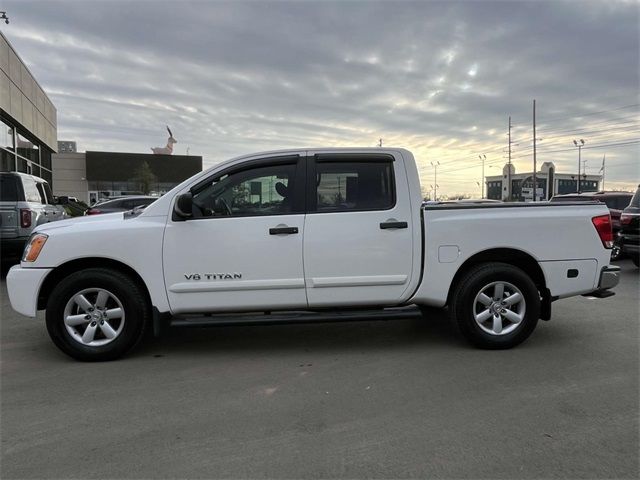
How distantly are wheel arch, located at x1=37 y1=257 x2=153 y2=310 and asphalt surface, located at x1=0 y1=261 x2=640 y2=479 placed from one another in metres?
0.63

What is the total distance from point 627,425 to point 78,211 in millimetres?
26993

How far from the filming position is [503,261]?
496 centimetres

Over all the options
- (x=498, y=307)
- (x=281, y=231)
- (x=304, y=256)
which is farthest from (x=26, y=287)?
(x=498, y=307)

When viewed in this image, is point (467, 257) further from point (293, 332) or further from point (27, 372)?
point (27, 372)

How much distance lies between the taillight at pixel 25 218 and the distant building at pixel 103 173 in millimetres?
49791

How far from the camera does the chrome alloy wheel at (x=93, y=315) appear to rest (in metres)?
4.46

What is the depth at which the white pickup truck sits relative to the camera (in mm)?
4477

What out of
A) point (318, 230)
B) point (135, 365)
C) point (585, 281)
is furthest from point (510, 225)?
point (135, 365)

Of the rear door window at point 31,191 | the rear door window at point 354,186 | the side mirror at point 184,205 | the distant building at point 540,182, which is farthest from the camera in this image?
the distant building at point 540,182

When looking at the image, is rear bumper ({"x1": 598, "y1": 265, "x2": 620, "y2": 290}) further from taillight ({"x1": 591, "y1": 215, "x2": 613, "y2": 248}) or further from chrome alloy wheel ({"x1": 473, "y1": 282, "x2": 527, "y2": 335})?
chrome alloy wheel ({"x1": 473, "y1": 282, "x2": 527, "y2": 335})

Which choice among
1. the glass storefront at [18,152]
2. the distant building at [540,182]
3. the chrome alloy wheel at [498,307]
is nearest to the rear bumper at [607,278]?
the chrome alloy wheel at [498,307]

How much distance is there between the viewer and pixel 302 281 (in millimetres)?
4555

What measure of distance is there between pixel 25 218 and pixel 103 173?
54.6m

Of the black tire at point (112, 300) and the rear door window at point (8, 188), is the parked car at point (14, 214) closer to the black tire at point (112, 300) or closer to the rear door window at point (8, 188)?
the rear door window at point (8, 188)
